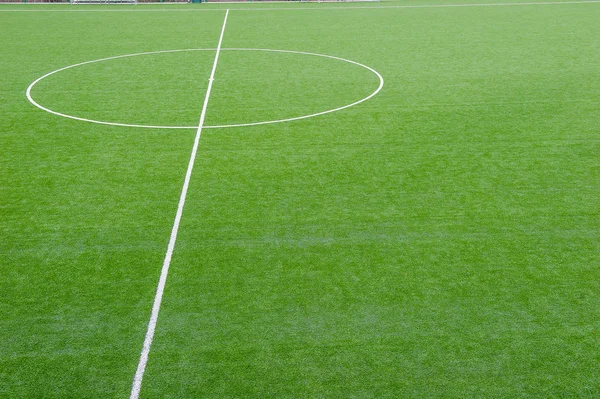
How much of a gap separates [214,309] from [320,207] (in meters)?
2.41

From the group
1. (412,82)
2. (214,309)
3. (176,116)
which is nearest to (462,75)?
(412,82)

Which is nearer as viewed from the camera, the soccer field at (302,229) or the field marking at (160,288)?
the field marking at (160,288)

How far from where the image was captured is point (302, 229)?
784 centimetres

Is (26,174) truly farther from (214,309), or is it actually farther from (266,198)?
(214,309)

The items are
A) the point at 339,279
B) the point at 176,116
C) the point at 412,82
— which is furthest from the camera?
the point at 412,82

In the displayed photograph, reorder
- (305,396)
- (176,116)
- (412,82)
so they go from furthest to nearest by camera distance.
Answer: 1. (412,82)
2. (176,116)
3. (305,396)

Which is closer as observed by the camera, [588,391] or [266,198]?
[588,391]

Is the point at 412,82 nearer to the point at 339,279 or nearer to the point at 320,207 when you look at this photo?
the point at 320,207

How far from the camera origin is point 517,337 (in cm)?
595

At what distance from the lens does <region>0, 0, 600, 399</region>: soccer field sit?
221 inches

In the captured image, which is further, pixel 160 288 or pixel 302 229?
pixel 302 229

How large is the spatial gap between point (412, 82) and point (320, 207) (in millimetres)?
6504

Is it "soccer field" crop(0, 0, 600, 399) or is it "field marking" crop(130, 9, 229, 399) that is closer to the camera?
"field marking" crop(130, 9, 229, 399)

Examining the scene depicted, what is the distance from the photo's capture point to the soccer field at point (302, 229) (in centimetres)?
562
